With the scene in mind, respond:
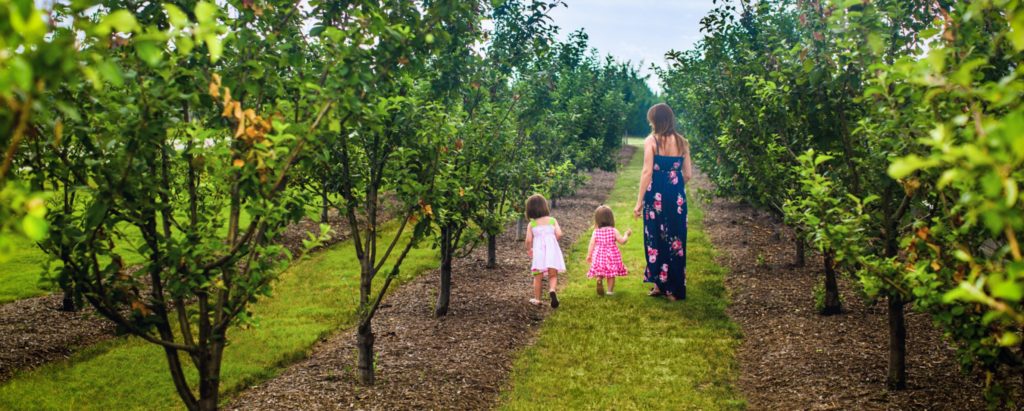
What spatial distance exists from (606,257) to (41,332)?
751cm

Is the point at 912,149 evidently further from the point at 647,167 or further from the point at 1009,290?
the point at 647,167

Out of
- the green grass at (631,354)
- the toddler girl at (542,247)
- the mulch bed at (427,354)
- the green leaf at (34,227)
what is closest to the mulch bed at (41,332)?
the mulch bed at (427,354)

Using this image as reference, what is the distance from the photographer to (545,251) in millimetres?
10812

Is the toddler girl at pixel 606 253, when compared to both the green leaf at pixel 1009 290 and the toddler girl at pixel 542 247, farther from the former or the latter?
the green leaf at pixel 1009 290

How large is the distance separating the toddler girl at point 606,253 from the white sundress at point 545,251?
2.17 feet

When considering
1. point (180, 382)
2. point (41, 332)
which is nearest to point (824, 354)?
A: point (180, 382)

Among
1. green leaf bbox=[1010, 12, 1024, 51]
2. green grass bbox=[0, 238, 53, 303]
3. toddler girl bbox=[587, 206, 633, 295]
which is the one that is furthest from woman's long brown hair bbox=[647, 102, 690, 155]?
green grass bbox=[0, 238, 53, 303]

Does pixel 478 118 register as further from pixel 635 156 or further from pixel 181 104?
pixel 635 156

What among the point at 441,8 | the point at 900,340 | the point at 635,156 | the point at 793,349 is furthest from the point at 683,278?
the point at 635,156

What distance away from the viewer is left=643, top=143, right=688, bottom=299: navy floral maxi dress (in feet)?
34.5

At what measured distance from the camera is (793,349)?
809 cm

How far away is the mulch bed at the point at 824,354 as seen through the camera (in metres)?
6.37

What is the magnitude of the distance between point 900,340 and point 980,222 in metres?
2.55

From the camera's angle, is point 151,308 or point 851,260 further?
point 851,260
